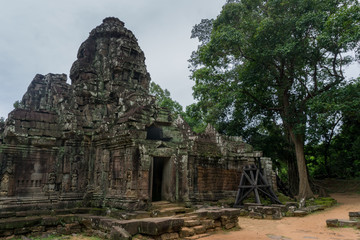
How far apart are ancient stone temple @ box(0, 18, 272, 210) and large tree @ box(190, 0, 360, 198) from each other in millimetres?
4460

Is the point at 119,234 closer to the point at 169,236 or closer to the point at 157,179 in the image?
the point at 169,236

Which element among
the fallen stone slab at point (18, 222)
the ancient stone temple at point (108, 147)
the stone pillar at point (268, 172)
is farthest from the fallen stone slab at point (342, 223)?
the fallen stone slab at point (18, 222)

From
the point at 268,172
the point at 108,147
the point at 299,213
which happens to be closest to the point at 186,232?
the point at 108,147

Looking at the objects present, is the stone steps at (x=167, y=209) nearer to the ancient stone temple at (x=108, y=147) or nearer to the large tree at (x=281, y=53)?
the ancient stone temple at (x=108, y=147)

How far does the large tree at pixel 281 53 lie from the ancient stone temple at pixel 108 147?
446cm

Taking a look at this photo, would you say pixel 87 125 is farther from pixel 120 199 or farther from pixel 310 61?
pixel 310 61

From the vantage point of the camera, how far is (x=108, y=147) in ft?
31.6

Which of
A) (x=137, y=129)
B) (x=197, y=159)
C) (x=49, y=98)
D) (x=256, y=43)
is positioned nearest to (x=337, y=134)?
(x=256, y=43)

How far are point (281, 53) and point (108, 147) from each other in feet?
32.9

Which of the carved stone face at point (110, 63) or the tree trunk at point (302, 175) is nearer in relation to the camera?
the carved stone face at point (110, 63)

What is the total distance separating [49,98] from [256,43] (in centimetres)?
1152

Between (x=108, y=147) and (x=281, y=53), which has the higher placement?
(x=281, y=53)

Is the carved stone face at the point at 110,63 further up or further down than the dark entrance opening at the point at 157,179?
further up

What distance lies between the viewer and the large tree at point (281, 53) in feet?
43.1
